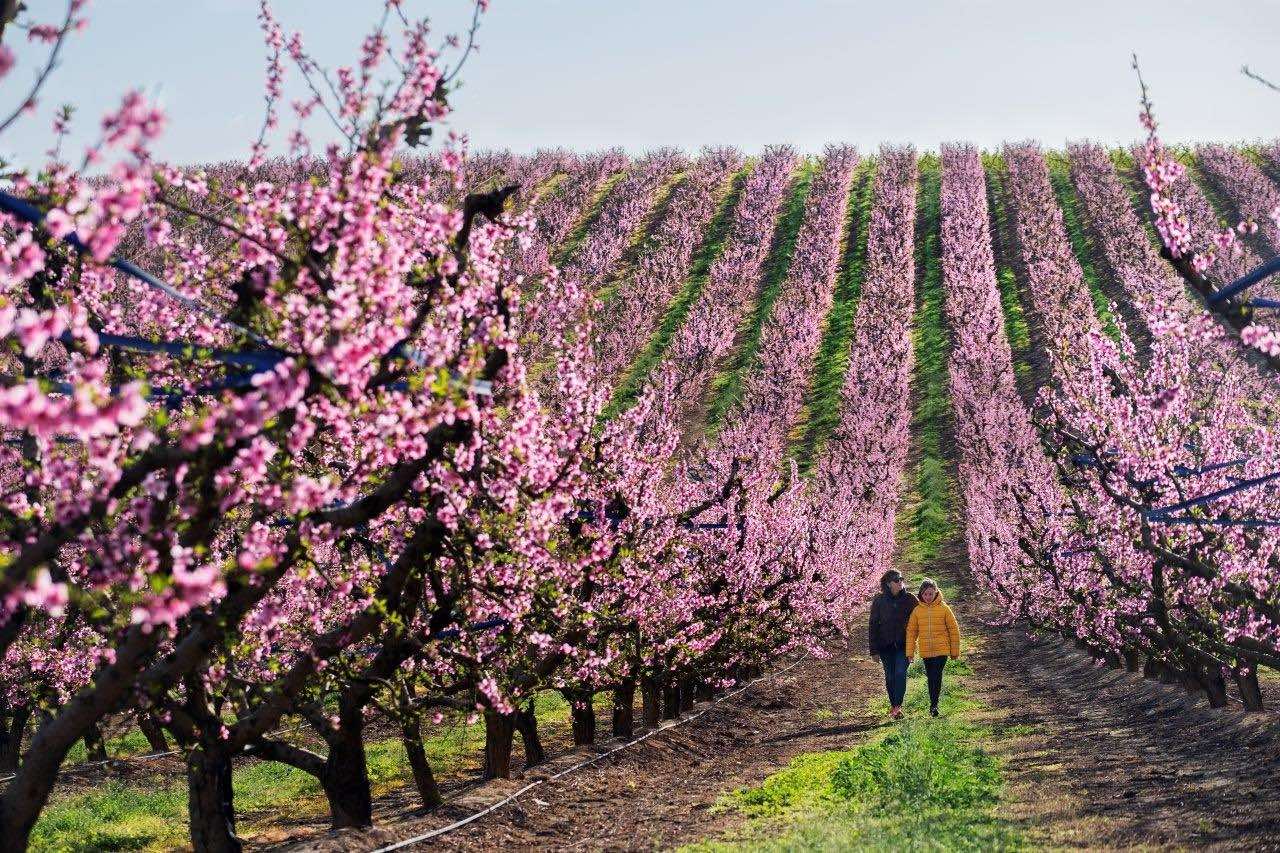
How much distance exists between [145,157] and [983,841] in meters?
7.89

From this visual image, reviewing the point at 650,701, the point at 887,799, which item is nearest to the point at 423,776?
the point at 887,799

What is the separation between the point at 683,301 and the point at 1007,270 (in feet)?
52.3

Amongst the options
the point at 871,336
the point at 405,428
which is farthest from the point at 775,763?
the point at 871,336

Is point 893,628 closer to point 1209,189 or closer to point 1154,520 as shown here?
point 1154,520

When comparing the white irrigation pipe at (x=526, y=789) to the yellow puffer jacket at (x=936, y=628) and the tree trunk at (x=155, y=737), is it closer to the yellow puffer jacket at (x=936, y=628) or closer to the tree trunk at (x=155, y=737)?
the yellow puffer jacket at (x=936, y=628)

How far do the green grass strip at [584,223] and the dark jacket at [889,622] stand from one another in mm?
45249

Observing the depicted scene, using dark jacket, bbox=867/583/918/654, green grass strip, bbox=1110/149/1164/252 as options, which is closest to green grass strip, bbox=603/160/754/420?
green grass strip, bbox=1110/149/1164/252

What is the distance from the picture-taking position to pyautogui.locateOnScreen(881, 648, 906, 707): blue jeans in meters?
18.8

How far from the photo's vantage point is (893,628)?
1858 centimetres

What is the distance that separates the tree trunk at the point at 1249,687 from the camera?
1568 cm

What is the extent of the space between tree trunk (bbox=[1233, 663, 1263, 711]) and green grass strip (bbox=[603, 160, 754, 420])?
84.9 feet

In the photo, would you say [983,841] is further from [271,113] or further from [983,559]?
[983,559]

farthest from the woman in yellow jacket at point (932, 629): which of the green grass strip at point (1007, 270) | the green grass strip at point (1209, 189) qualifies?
the green grass strip at point (1209, 189)

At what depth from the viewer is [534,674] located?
12.3m
